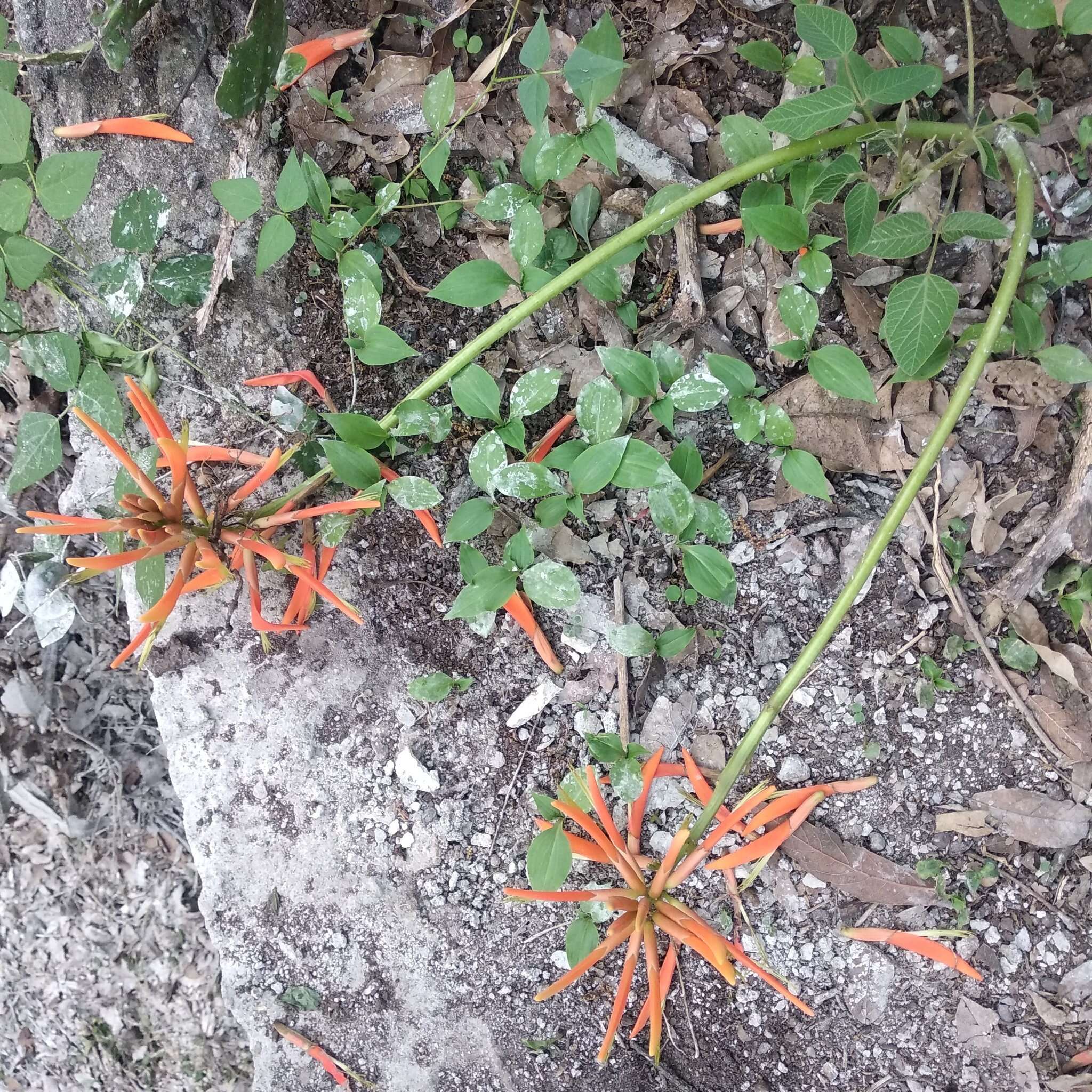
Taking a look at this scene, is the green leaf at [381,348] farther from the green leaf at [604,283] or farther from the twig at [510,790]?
the twig at [510,790]

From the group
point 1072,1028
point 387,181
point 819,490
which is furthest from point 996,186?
point 1072,1028

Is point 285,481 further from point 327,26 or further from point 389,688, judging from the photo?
point 327,26

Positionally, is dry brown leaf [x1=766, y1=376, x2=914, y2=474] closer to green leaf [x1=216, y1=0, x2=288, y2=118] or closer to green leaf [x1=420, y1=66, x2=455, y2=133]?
green leaf [x1=420, y1=66, x2=455, y2=133]

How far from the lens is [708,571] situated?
130cm

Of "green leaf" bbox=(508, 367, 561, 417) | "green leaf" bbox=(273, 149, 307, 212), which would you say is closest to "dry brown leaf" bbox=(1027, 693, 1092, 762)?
"green leaf" bbox=(508, 367, 561, 417)

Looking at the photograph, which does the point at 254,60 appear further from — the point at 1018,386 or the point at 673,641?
the point at 1018,386

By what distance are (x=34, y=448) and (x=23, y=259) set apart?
29 centimetres

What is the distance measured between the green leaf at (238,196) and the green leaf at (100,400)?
1.09 ft

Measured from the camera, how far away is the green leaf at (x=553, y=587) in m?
1.26

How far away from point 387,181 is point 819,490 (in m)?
0.92

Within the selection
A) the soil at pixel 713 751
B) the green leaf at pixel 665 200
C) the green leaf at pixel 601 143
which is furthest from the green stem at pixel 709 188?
the soil at pixel 713 751

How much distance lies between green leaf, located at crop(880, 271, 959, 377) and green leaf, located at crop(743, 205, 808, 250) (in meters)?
0.18

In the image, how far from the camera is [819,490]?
49.9 inches

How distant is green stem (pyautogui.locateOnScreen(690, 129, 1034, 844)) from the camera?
119 centimetres
